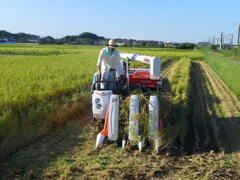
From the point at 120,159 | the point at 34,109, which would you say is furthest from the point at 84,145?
the point at 34,109

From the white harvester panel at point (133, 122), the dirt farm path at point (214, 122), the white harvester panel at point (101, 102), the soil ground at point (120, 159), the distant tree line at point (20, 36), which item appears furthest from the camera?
the distant tree line at point (20, 36)

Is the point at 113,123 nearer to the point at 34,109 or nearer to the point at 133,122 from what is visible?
the point at 133,122

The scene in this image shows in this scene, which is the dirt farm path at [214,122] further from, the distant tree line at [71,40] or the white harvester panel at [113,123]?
the distant tree line at [71,40]

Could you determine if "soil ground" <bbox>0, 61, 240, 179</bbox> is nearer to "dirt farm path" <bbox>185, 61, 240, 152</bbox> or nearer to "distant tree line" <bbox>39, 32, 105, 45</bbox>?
"dirt farm path" <bbox>185, 61, 240, 152</bbox>

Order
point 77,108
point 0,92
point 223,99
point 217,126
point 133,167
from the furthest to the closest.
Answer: point 223,99, point 77,108, point 217,126, point 0,92, point 133,167

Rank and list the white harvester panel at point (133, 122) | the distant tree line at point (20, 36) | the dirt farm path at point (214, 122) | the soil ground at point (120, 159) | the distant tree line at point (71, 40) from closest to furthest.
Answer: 1. the soil ground at point (120, 159)
2. the white harvester panel at point (133, 122)
3. the dirt farm path at point (214, 122)
4. the distant tree line at point (71, 40)
5. the distant tree line at point (20, 36)

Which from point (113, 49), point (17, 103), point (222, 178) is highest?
point (113, 49)

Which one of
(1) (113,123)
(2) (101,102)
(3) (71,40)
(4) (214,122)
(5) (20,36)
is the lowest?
(4) (214,122)

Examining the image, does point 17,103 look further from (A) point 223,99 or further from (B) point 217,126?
(A) point 223,99

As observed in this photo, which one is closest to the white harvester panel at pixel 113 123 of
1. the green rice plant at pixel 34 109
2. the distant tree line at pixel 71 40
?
the green rice plant at pixel 34 109

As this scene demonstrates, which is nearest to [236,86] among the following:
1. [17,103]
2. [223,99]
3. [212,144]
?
[223,99]

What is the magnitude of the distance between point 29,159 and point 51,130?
1.49 meters

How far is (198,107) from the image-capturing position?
834 cm

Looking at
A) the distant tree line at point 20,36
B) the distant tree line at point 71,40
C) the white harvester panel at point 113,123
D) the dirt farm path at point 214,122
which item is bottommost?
the dirt farm path at point 214,122
